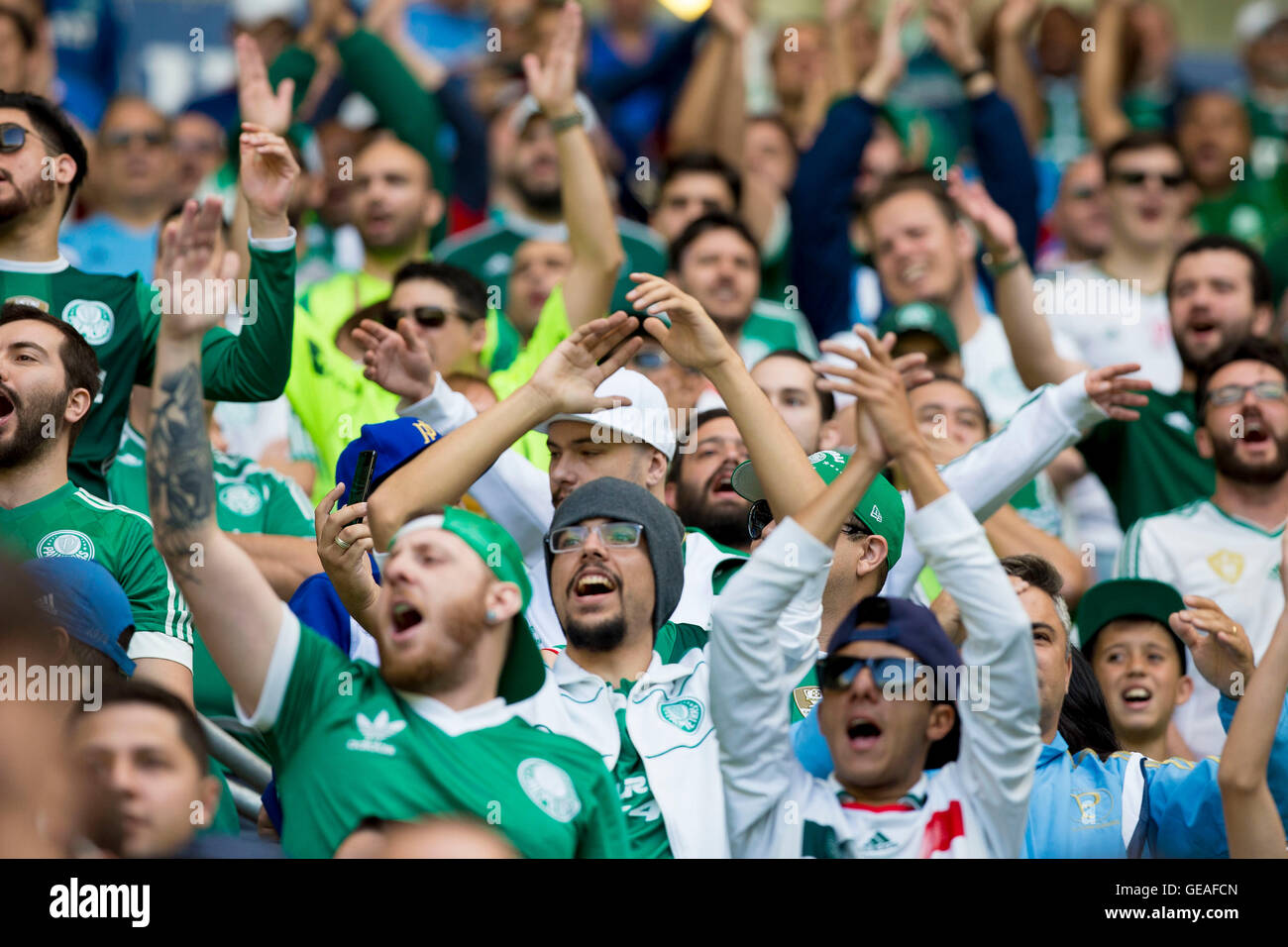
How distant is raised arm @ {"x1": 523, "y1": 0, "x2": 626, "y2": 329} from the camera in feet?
20.6

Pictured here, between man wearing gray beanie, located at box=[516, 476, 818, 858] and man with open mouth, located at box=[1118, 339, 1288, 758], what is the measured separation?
6.68 ft

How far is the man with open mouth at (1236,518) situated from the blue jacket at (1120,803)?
4.60ft

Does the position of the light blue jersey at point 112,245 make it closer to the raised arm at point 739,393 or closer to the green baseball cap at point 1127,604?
the raised arm at point 739,393

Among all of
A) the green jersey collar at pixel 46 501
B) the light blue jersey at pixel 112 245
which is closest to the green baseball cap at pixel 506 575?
the green jersey collar at pixel 46 501

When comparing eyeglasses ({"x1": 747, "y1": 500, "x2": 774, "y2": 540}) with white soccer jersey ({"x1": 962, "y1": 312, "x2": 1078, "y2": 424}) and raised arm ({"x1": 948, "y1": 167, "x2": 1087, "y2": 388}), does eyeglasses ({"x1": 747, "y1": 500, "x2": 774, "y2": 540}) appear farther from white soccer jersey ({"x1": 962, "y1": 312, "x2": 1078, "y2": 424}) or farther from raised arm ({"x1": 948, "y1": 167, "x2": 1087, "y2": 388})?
white soccer jersey ({"x1": 962, "y1": 312, "x2": 1078, "y2": 424})

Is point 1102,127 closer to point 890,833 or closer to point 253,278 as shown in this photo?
point 253,278

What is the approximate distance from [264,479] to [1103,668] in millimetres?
2750

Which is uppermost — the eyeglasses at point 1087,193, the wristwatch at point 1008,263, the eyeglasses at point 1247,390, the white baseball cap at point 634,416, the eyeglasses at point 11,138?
the eyeglasses at point 1087,193

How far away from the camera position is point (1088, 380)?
515cm

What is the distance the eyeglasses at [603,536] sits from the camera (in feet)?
14.6

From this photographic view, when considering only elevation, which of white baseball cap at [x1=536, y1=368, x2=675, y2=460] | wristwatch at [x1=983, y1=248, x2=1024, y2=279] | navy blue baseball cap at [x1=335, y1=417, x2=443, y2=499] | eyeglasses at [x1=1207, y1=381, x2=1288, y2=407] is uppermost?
wristwatch at [x1=983, y1=248, x2=1024, y2=279]

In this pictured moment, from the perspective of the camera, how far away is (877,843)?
3873mm

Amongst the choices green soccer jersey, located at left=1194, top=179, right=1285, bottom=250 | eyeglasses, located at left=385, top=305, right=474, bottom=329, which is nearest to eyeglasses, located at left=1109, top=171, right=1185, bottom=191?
green soccer jersey, located at left=1194, top=179, right=1285, bottom=250
